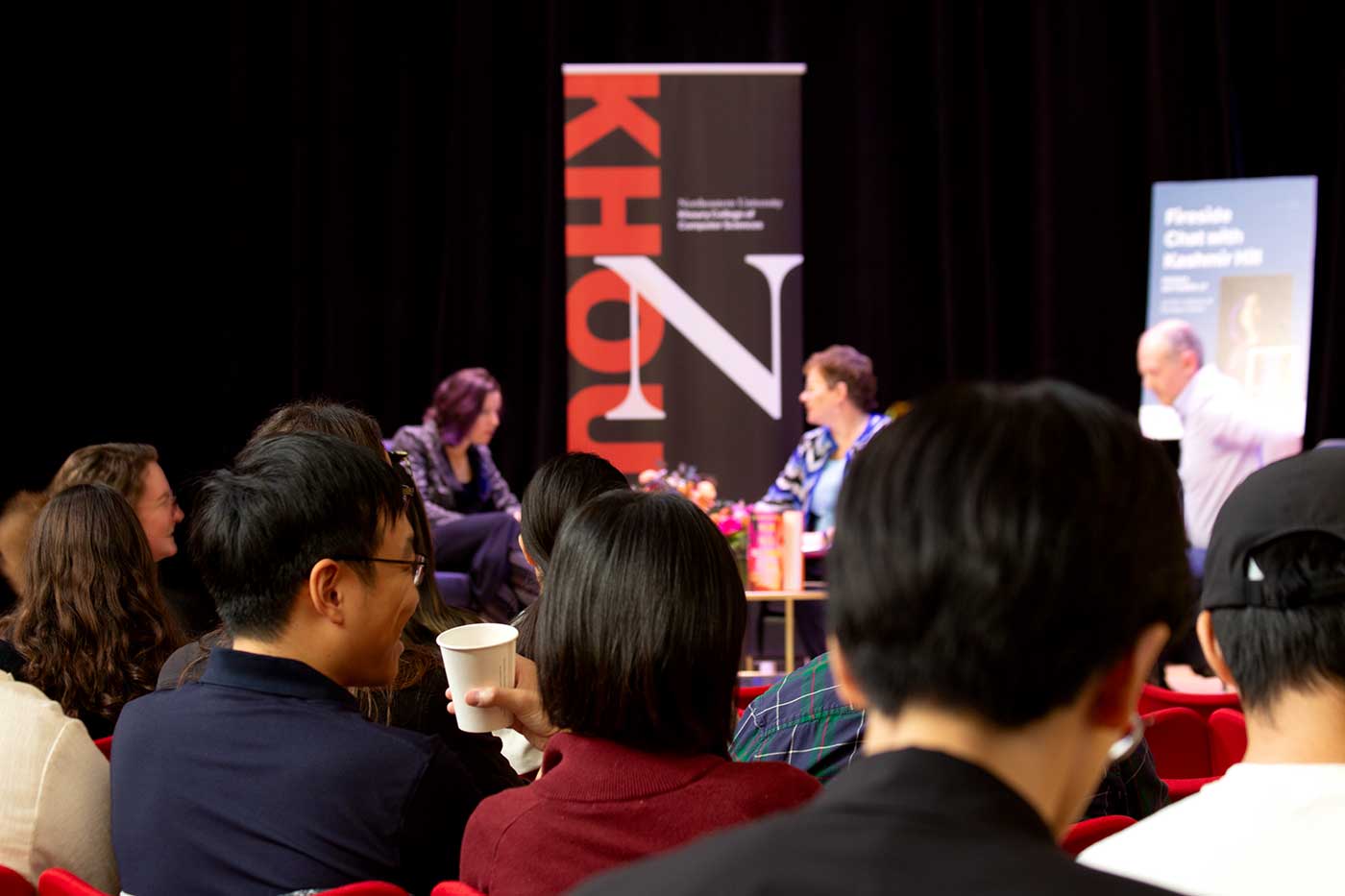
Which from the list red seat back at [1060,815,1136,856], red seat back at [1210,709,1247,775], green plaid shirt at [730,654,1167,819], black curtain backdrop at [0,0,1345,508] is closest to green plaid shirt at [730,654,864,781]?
green plaid shirt at [730,654,1167,819]

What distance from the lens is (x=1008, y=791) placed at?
64 cm

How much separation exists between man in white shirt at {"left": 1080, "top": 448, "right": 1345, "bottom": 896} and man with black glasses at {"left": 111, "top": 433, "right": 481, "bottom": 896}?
2.64 feet

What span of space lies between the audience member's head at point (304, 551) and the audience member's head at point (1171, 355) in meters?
5.35

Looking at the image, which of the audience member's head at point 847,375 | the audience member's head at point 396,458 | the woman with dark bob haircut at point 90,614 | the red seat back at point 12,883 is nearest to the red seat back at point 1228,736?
the audience member's head at point 396,458

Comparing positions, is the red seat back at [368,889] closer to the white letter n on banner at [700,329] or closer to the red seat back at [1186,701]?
the red seat back at [1186,701]

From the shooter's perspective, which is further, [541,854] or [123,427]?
[123,427]

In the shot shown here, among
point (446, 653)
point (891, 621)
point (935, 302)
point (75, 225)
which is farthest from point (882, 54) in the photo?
point (891, 621)

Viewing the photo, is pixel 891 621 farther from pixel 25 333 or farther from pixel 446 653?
pixel 25 333

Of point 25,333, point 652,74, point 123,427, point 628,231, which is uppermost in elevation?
point 652,74

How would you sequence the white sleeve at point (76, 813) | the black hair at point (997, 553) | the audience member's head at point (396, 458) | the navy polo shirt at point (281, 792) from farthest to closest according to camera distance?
the audience member's head at point (396, 458), the white sleeve at point (76, 813), the navy polo shirt at point (281, 792), the black hair at point (997, 553)

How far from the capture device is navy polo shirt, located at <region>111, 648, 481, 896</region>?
Result: 1.54 meters

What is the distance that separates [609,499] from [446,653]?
1.44 ft

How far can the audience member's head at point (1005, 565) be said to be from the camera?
0.66 metres

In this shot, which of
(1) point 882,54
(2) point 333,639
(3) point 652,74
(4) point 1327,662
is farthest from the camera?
(1) point 882,54
